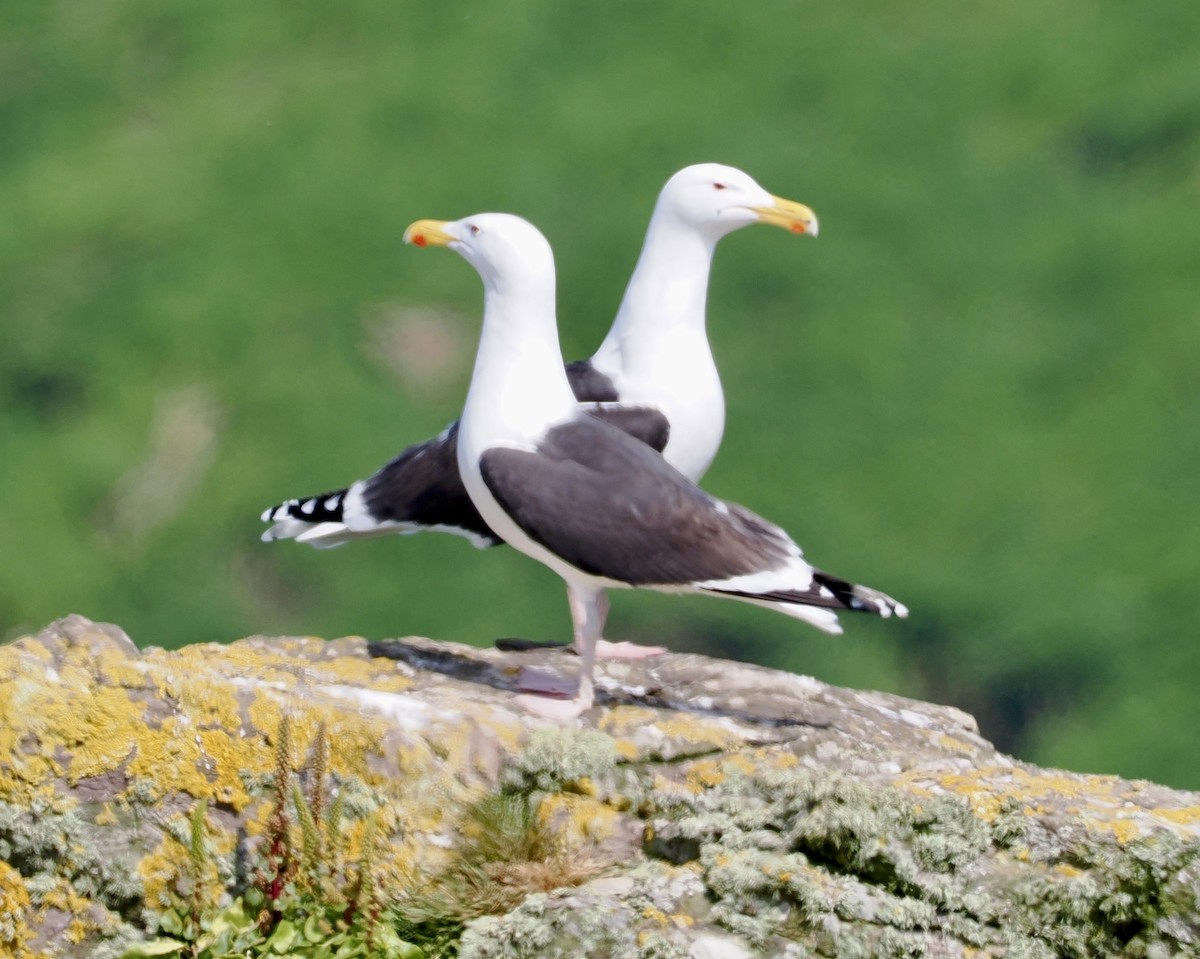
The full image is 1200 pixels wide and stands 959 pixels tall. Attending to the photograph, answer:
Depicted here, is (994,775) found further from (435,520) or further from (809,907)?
(435,520)

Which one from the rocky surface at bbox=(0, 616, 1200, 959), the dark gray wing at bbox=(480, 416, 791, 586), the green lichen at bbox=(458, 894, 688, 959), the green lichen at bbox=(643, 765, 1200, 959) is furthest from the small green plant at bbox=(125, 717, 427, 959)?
the dark gray wing at bbox=(480, 416, 791, 586)

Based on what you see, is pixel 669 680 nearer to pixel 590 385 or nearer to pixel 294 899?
pixel 590 385

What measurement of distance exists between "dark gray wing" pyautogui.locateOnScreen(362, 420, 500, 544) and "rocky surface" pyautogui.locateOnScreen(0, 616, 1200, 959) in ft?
2.47

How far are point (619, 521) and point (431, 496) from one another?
78 cm

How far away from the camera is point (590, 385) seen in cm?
516

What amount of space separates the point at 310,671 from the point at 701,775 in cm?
97

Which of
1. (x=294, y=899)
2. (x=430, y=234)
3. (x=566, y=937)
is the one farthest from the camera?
(x=430, y=234)

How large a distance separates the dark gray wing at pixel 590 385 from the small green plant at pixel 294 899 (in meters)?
1.80

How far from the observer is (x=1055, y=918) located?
332 centimetres

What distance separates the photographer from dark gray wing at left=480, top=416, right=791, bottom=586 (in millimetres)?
4055

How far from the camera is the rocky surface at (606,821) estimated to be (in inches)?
129

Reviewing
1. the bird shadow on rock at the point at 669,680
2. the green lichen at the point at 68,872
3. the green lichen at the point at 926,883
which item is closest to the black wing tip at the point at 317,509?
the bird shadow on rock at the point at 669,680

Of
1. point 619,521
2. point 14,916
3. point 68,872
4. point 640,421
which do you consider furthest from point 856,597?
point 14,916

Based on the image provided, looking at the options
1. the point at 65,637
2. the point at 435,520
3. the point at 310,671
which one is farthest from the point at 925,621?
the point at 65,637
